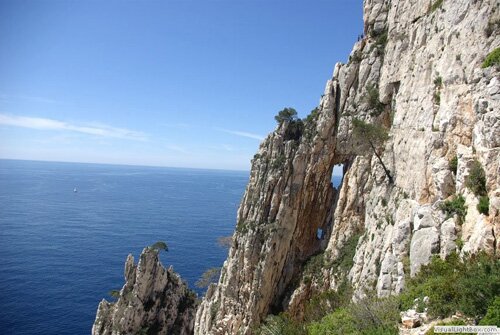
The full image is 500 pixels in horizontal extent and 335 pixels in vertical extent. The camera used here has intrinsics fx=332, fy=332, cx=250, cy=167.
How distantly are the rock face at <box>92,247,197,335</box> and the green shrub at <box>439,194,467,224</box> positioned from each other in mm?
50997

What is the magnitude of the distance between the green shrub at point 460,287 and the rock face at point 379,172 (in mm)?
1391

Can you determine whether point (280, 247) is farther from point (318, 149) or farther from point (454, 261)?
point (454, 261)

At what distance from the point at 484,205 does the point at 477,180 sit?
71.3 inches

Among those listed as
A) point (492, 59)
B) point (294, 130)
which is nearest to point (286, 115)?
point (294, 130)

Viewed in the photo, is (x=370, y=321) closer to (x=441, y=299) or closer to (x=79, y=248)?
(x=441, y=299)

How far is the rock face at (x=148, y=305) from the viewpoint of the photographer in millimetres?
56406

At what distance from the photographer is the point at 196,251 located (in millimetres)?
101812

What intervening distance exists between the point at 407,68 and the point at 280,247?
95.6ft

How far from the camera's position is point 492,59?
19.8 metres

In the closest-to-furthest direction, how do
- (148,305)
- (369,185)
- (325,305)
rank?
(325,305)
(369,185)
(148,305)

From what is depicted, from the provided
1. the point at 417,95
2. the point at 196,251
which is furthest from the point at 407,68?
the point at 196,251

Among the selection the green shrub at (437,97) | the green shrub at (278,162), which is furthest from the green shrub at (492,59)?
the green shrub at (278,162)

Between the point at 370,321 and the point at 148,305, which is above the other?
the point at 370,321

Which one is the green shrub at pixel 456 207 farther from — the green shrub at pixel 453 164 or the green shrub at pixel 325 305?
the green shrub at pixel 325 305
